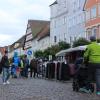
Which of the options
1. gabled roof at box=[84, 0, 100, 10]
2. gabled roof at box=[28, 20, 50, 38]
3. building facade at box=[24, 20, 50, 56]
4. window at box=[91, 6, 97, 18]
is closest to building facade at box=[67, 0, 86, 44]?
gabled roof at box=[84, 0, 100, 10]

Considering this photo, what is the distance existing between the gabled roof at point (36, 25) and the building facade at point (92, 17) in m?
58.6

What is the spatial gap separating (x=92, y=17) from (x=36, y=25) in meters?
65.4

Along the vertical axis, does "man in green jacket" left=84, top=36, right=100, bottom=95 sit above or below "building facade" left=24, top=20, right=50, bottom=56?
below

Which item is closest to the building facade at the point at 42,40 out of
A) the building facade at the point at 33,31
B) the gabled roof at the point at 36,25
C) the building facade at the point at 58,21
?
the building facade at the point at 33,31

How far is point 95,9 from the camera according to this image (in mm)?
70500

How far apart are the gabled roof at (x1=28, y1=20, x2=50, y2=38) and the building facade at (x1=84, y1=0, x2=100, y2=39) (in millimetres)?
58608

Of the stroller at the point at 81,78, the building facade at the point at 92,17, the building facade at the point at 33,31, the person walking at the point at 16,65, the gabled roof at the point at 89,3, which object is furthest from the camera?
the building facade at the point at 33,31

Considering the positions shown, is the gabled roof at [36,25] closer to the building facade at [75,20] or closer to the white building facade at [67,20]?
the white building facade at [67,20]

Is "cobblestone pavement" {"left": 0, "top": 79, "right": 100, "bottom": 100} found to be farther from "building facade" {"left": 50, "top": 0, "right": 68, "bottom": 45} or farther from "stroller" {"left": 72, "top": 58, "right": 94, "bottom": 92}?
"building facade" {"left": 50, "top": 0, "right": 68, "bottom": 45}

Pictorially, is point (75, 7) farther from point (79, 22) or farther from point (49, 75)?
point (49, 75)

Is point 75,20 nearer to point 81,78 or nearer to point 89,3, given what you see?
point 89,3

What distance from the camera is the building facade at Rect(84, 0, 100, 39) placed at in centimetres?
6906

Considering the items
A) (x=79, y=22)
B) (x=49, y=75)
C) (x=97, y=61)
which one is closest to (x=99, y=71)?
(x=97, y=61)

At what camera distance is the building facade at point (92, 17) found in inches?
2719
